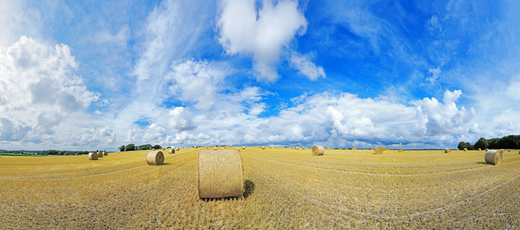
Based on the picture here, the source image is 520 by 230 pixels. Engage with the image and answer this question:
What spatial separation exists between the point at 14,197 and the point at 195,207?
721 cm

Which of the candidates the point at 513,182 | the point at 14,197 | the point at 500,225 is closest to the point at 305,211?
the point at 500,225

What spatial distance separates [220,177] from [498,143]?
96099 millimetres

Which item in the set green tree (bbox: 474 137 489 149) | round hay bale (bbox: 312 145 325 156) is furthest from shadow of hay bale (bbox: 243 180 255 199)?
green tree (bbox: 474 137 489 149)

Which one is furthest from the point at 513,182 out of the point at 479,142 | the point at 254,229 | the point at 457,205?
the point at 479,142

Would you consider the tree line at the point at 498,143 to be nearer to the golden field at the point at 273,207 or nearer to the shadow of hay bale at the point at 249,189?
the golden field at the point at 273,207

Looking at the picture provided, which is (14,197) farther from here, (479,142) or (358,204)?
(479,142)

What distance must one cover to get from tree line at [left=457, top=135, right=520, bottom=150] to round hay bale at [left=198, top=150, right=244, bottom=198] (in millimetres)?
88254

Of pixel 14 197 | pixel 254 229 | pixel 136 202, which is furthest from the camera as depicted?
pixel 14 197

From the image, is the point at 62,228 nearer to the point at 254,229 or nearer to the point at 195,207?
the point at 195,207

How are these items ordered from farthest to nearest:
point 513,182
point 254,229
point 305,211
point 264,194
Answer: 1. point 513,182
2. point 264,194
3. point 305,211
4. point 254,229

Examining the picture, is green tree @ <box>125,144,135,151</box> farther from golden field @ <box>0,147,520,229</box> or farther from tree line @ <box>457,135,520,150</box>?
tree line @ <box>457,135,520,150</box>

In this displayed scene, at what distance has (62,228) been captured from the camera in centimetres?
487

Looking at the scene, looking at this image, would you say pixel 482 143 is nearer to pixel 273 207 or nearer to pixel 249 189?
pixel 249 189

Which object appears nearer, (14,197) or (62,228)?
(62,228)
